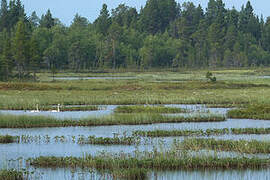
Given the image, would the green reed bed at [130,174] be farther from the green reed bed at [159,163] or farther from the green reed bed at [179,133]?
the green reed bed at [179,133]

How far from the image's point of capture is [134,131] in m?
35.3

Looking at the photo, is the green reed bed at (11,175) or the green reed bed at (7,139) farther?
the green reed bed at (7,139)

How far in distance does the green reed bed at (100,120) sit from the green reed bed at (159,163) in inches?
481

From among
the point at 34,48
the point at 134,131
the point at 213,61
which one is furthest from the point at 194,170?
the point at 213,61

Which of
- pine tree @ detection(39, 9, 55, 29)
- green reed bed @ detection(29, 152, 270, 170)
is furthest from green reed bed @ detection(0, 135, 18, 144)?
pine tree @ detection(39, 9, 55, 29)

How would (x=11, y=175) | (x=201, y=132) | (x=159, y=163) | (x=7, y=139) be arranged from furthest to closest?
1. (x=201, y=132)
2. (x=7, y=139)
3. (x=159, y=163)
4. (x=11, y=175)

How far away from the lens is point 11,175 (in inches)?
908

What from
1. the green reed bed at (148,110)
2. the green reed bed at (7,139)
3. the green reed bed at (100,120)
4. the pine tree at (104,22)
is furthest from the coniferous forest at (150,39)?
the green reed bed at (7,139)

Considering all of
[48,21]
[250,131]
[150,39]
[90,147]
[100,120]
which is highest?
[48,21]

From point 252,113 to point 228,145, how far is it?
1412cm

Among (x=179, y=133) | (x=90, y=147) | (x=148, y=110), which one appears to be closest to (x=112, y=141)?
(x=90, y=147)

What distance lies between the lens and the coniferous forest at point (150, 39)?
138 metres

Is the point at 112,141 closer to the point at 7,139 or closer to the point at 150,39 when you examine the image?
the point at 7,139

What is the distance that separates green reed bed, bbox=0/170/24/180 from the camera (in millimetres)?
22969
